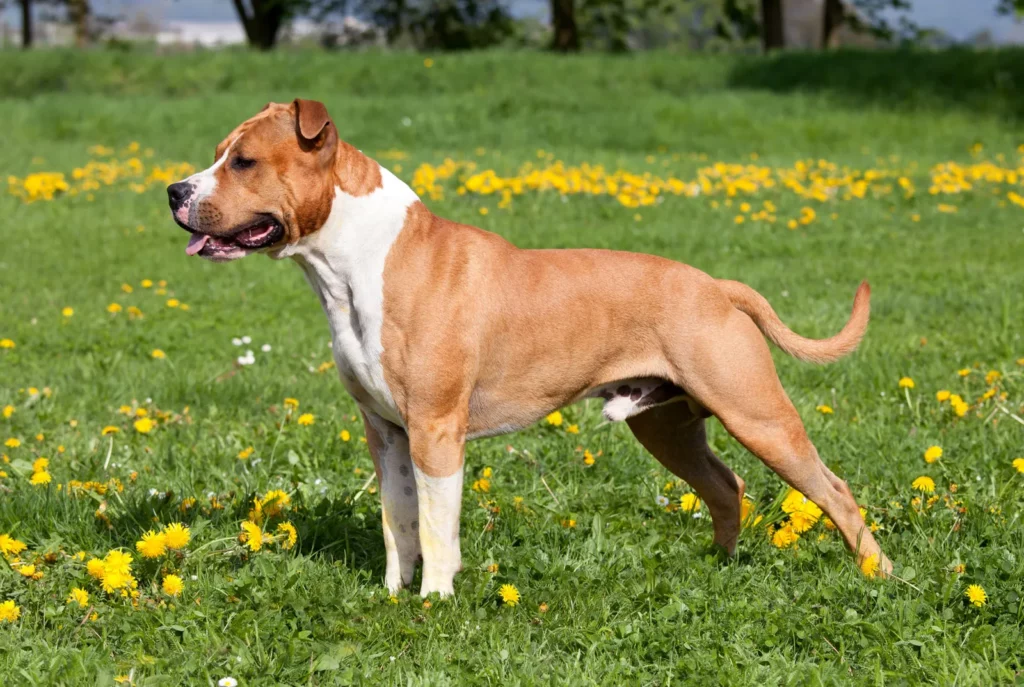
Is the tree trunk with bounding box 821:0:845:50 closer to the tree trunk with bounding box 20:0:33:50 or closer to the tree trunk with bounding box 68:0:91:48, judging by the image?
the tree trunk with bounding box 68:0:91:48

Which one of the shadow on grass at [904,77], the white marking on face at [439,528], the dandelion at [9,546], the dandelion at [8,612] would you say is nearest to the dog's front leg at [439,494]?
the white marking on face at [439,528]

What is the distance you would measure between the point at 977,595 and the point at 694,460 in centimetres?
114

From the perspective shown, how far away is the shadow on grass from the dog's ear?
16.4 m

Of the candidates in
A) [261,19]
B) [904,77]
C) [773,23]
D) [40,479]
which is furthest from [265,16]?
[40,479]

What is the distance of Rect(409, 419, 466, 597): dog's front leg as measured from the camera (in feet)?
11.9

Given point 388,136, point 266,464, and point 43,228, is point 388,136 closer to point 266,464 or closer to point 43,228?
point 43,228

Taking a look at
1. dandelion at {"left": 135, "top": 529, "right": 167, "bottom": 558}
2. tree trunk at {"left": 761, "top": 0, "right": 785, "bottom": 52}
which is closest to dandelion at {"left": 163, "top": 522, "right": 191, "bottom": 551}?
dandelion at {"left": 135, "top": 529, "right": 167, "bottom": 558}

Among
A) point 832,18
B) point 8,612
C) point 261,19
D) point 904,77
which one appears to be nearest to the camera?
point 8,612

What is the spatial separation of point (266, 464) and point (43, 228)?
662 cm

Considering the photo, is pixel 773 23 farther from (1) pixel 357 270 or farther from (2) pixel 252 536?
(2) pixel 252 536

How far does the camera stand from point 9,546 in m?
3.79

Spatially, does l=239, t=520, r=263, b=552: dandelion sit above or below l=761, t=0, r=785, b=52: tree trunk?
above

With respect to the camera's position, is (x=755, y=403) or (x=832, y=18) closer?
(x=755, y=403)

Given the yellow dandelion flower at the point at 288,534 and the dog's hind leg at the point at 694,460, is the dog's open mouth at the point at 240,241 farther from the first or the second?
the dog's hind leg at the point at 694,460
